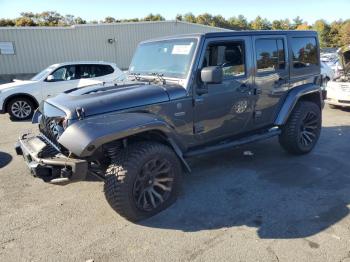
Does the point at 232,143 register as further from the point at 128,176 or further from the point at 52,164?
the point at 52,164

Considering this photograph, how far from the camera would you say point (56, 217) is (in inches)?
153

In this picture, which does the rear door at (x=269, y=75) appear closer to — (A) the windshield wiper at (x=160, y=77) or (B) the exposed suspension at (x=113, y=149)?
(A) the windshield wiper at (x=160, y=77)

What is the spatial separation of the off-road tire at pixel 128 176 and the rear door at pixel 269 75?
2.03m

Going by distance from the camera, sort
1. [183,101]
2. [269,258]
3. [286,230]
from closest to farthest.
A: [269,258]
[286,230]
[183,101]

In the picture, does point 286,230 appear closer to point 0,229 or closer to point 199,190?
point 199,190

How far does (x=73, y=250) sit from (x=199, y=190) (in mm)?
1803

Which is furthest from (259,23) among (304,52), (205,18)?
(304,52)

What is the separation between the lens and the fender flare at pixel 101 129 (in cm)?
317

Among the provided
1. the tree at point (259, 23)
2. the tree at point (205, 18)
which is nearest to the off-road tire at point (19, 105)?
the tree at point (205, 18)

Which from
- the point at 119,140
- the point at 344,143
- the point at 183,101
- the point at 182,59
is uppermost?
the point at 182,59

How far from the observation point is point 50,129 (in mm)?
3932

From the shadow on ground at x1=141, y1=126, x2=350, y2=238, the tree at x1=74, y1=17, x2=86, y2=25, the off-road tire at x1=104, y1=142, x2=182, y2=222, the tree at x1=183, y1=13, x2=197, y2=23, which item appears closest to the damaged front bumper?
the off-road tire at x1=104, y1=142, x2=182, y2=222

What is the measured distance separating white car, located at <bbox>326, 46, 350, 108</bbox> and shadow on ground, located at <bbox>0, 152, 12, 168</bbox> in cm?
814

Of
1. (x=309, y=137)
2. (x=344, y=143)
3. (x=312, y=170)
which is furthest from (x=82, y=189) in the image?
(x=344, y=143)
